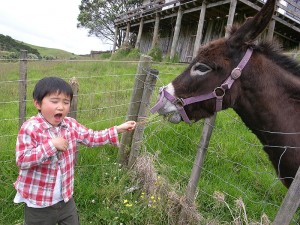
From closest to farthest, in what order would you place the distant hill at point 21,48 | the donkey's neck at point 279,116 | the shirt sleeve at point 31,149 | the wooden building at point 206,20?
the shirt sleeve at point 31,149, the donkey's neck at point 279,116, the wooden building at point 206,20, the distant hill at point 21,48

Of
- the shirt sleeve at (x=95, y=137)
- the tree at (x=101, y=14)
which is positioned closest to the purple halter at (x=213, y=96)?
the shirt sleeve at (x=95, y=137)

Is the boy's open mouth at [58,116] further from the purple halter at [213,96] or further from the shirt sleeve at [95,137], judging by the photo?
the purple halter at [213,96]

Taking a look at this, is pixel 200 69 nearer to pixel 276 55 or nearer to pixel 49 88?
pixel 276 55

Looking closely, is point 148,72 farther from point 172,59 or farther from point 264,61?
point 172,59

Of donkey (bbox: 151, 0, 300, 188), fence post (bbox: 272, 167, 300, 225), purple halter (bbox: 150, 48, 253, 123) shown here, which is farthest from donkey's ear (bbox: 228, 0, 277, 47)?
fence post (bbox: 272, 167, 300, 225)

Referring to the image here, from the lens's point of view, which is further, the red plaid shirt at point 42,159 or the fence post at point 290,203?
the red plaid shirt at point 42,159

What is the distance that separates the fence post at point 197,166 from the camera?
2.51 meters

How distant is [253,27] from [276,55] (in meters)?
0.35

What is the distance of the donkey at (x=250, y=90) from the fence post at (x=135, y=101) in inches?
41.6

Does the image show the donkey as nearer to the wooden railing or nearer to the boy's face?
the boy's face

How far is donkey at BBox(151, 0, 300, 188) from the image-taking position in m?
2.09

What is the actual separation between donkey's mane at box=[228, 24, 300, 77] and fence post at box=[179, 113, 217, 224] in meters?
0.64

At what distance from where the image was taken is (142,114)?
11.1 feet

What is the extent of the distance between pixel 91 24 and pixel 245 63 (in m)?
34.6
